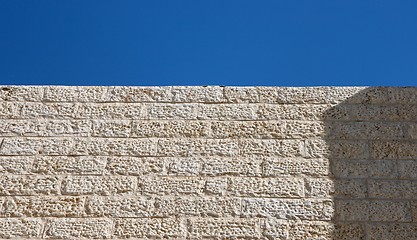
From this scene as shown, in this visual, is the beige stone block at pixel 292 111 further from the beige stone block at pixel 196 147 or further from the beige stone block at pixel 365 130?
the beige stone block at pixel 196 147

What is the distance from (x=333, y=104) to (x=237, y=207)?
101 centimetres

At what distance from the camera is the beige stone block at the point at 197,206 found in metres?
3.59

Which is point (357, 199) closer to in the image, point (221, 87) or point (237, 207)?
point (237, 207)

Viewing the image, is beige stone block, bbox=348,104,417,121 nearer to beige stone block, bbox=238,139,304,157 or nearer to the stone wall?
the stone wall

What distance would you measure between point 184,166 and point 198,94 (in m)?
0.57

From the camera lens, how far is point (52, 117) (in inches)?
157

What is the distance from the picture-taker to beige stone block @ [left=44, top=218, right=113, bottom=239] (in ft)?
11.6

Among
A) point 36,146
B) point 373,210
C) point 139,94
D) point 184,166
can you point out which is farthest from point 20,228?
point 373,210

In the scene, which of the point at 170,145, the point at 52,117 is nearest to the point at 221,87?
the point at 170,145

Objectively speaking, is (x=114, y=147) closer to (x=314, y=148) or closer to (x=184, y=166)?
(x=184, y=166)

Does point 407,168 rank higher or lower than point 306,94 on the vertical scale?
A: lower

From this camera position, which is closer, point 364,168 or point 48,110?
point 364,168

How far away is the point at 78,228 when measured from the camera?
3555 millimetres

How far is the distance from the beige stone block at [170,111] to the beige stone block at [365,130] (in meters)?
0.92
